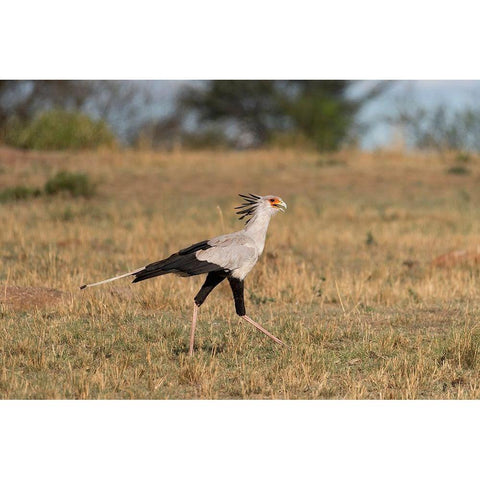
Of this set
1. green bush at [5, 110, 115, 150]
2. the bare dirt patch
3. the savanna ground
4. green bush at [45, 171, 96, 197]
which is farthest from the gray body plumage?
green bush at [5, 110, 115, 150]

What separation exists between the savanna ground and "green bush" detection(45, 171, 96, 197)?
0.31 metres

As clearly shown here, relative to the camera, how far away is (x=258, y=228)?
6715 mm

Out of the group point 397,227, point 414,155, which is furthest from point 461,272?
point 414,155

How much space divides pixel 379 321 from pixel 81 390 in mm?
3070

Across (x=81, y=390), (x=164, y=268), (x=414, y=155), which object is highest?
(x=414, y=155)

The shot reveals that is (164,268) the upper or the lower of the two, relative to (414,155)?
lower

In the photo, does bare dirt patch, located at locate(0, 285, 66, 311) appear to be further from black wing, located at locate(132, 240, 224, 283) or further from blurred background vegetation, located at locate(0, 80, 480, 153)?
blurred background vegetation, located at locate(0, 80, 480, 153)

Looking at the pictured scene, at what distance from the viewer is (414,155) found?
21.9 meters

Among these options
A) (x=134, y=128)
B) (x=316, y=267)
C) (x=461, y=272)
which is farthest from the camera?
(x=134, y=128)

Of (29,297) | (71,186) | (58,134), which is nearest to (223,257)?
(29,297)

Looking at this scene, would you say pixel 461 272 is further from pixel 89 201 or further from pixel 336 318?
pixel 89 201

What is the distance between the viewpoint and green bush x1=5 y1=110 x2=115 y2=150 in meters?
21.7

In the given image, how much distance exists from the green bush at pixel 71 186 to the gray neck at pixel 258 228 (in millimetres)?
10482

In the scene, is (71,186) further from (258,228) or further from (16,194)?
(258,228)
